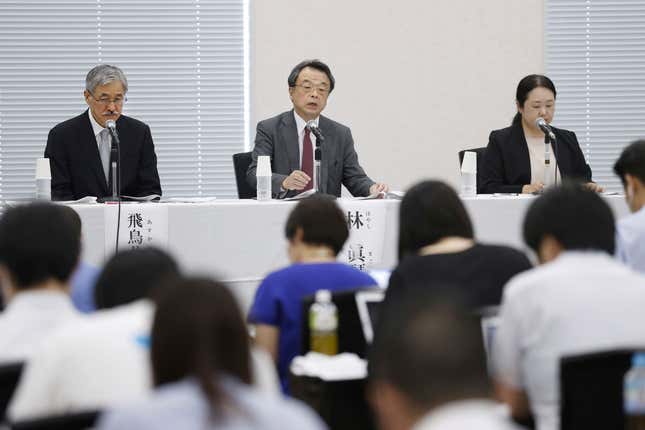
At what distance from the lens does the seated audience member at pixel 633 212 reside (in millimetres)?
3168

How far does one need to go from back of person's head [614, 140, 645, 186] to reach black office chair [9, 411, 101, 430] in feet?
7.76

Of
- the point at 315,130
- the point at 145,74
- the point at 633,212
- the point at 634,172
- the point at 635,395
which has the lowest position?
the point at 635,395

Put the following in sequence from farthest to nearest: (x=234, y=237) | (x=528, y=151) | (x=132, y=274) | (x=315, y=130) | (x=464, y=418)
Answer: (x=528, y=151) < (x=315, y=130) < (x=234, y=237) < (x=132, y=274) < (x=464, y=418)

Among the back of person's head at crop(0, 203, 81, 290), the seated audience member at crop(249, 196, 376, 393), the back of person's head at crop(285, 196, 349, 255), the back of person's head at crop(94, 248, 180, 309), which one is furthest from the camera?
the back of person's head at crop(285, 196, 349, 255)

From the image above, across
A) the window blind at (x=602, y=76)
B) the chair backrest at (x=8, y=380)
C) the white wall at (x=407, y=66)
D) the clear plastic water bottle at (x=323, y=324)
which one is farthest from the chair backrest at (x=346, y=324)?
the window blind at (x=602, y=76)

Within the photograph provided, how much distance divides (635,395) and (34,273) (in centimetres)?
126

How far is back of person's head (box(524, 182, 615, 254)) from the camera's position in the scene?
225 centimetres

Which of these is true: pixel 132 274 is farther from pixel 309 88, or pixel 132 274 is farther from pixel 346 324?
pixel 309 88

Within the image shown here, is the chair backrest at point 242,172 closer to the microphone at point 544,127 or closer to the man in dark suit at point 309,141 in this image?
the man in dark suit at point 309,141

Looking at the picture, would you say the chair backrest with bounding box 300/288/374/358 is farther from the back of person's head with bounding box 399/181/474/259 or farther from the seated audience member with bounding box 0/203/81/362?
the seated audience member with bounding box 0/203/81/362

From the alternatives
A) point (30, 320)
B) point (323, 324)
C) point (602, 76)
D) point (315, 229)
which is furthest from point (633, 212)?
point (602, 76)

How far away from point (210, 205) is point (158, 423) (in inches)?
132

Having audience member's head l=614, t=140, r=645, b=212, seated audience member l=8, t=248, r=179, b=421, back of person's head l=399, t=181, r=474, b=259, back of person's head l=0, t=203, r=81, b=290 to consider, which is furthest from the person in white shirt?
audience member's head l=614, t=140, r=645, b=212

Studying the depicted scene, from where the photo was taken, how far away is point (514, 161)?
541cm
